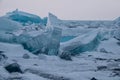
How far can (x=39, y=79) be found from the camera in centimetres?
351

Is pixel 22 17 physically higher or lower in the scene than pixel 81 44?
higher

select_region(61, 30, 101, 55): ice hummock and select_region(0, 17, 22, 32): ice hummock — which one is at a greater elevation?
select_region(0, 17, 22, 32): ice hummock

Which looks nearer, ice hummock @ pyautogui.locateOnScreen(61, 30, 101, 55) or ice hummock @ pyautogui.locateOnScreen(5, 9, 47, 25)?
ice hummock @ pyautogui.locateOnScreen(61, 30, 101, 55)

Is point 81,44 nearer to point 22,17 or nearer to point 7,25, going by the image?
point 7,25

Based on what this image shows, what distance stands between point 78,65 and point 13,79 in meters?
1.63

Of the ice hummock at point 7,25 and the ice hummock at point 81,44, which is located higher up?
Result: the ice hummock at point 7,25

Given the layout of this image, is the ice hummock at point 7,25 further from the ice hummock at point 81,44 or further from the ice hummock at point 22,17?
the ice hummock at point 22,17

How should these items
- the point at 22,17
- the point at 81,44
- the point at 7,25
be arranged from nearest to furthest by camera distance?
1. the point at 81,44
2. the point at 7,25
3. the point at 22,17

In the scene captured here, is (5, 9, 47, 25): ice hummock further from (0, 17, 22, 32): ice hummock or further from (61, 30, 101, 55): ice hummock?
(61, 30, 101, 55): ice hummock

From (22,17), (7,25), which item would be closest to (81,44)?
(7,25)

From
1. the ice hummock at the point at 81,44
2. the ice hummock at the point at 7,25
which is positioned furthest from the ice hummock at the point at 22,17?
the ice hummock at the point at 81,44

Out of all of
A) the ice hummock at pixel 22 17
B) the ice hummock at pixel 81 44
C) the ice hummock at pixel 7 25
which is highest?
the ice hummock at pixel 22 17

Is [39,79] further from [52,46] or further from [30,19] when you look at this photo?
[30,19]

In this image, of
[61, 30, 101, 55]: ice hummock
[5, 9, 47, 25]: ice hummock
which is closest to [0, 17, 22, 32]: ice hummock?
[61, 30, 101, 55]: ice hummock
